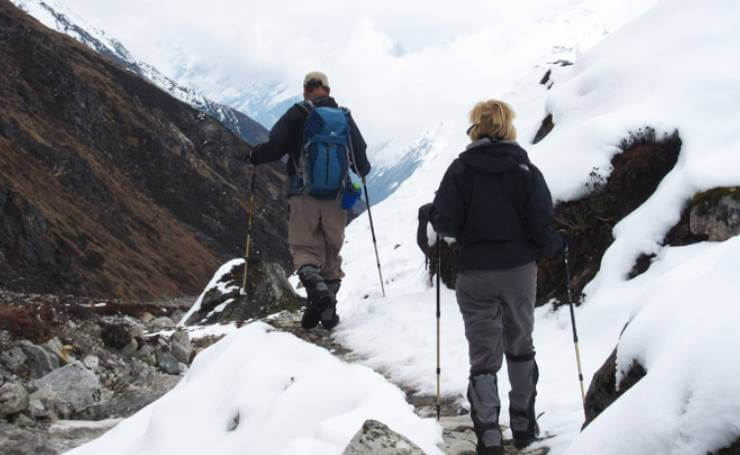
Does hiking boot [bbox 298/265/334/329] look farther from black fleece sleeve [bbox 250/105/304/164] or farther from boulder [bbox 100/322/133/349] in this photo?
boulder [bbox 100/322/133/349]

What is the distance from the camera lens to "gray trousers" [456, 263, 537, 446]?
5.28 m

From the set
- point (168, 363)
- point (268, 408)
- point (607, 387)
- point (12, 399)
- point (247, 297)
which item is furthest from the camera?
point (247, 297)

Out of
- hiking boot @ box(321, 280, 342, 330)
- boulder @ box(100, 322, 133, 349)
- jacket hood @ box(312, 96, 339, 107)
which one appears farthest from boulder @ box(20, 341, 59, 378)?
jacket hood @ box(312, 96, 339, 107)

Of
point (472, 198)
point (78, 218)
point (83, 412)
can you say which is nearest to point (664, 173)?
point (472, 198)

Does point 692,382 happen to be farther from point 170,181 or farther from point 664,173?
point 170,181

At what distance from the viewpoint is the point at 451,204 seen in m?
5.28

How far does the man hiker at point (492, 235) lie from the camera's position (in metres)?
5.24

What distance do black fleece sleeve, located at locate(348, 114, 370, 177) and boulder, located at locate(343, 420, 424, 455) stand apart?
5.16 meters

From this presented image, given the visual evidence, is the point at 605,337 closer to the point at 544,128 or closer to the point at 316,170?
the point at 316,170

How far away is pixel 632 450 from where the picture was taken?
3.30 metres

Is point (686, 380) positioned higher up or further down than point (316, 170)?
further down

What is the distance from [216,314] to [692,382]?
15.4m

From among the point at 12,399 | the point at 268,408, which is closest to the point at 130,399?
the point at 12,399

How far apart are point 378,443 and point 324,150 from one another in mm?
5007
